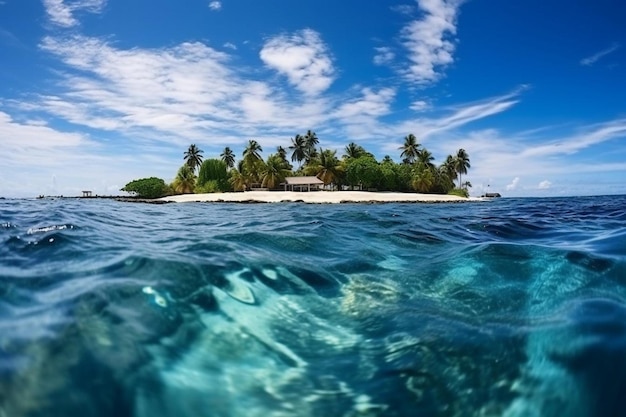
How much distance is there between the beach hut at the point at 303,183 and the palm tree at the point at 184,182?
2037 cm

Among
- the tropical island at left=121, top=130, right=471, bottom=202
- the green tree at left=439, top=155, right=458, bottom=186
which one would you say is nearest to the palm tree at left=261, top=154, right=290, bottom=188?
the tropical island at left=121, top=130, right=471, bottom=202

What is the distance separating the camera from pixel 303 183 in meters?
73.0

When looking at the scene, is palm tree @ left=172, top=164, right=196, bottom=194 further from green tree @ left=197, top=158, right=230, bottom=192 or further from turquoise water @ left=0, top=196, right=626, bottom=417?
turquoise water @ left=0, top=196, right=626, bottom=417

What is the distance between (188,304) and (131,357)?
0.80 meters

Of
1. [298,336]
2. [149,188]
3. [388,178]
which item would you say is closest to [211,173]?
[149,188]

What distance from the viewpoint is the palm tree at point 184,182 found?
263 feet

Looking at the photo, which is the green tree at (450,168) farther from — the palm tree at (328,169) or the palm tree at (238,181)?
the palm tree at (238,181)

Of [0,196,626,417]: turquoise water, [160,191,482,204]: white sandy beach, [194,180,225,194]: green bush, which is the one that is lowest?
[0,196,626,417]: turquoise water

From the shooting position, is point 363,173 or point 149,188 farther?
point 149,188

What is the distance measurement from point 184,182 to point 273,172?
19006 mm

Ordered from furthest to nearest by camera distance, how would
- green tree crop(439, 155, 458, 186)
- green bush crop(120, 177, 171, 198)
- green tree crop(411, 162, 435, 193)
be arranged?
green tree crop(439, 155, 458, 186)
green bush crop(120, 177, 171, 198)
green tree crop(411, 162, 435, 193)

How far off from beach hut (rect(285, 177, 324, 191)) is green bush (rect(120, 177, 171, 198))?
2526cm

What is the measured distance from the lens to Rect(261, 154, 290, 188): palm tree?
75625mm

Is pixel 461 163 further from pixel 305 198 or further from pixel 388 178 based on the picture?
pixel 305 198
